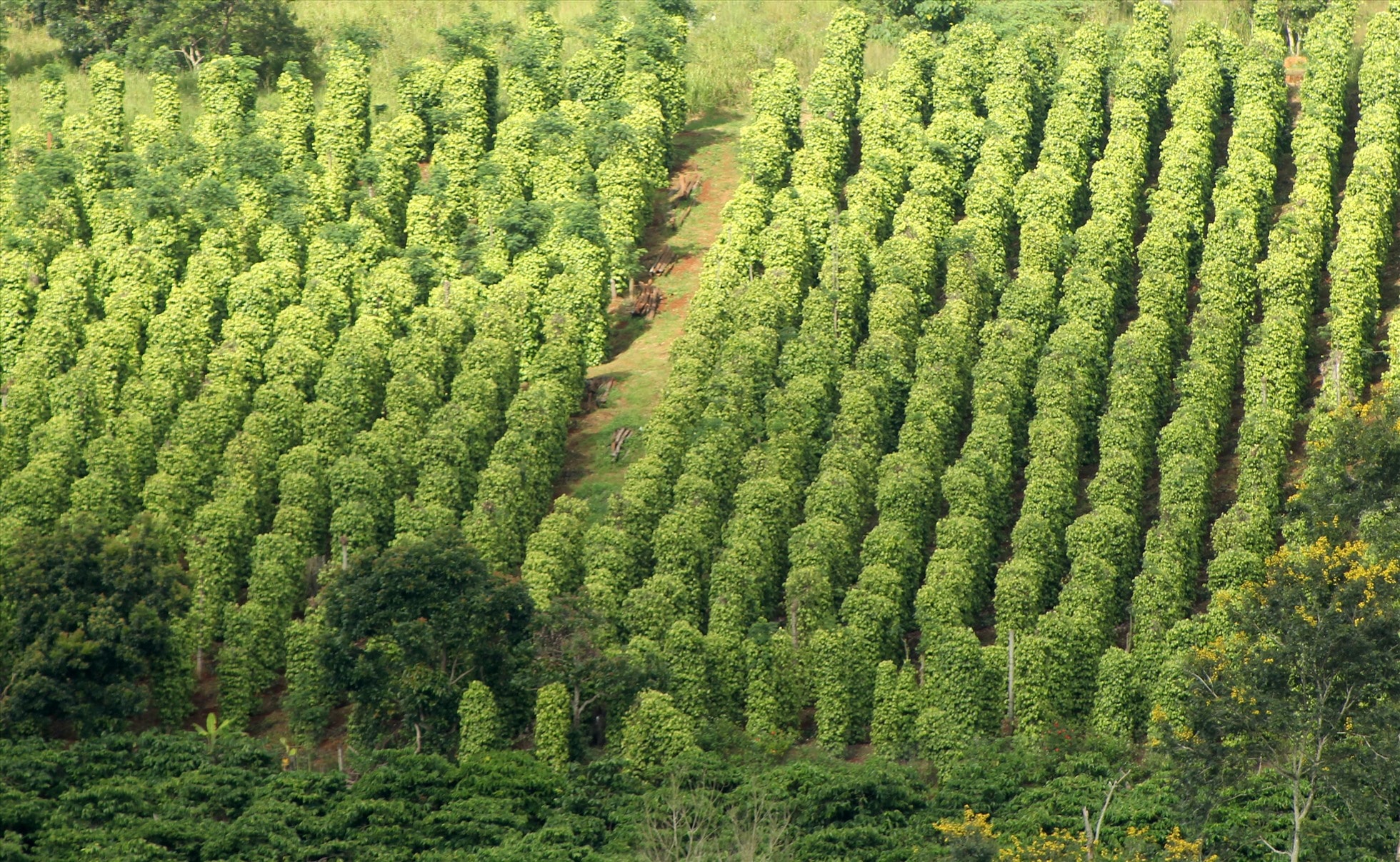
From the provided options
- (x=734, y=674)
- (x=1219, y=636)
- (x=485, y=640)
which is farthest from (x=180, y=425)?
(x=1219, y=636)

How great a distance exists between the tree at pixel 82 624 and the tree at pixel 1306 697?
24.0 m

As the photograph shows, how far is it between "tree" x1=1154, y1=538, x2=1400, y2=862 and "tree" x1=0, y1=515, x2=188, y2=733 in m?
24.0

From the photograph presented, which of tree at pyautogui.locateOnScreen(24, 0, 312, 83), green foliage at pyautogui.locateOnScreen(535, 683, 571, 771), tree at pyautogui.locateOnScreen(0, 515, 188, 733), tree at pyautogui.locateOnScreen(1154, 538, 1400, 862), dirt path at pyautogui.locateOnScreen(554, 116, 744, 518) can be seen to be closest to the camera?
tree at pyautogui.locateOnScreen(1154, 538, 1400, 862)

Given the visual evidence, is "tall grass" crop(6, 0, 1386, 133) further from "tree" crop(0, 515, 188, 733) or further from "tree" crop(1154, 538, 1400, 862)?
"tree" crop(1154, 538, 1400, 862)

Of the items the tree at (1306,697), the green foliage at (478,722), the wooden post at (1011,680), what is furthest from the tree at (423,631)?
the tree at (1306,697)

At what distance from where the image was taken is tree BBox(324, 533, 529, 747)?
2106 inches

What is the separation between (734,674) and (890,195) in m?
22.4

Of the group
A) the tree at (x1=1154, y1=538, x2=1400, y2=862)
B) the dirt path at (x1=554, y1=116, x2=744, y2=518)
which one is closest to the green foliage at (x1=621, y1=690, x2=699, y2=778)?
the dirt path at (x1=554, y1=116, x2=744, y2=518)

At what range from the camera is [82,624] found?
180 feet

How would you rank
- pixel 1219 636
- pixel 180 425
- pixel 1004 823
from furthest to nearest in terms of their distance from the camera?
pixel 180 425 < pixel 1219 636 < pixel 1004 823

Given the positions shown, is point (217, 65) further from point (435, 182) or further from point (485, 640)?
point (485, 640)

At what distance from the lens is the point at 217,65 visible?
80.1 m

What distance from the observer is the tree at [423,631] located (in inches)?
2106

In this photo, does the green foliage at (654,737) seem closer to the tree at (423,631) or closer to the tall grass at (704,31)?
the tree at (423,631)
